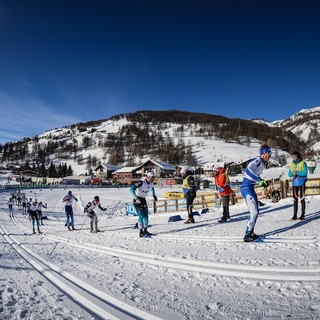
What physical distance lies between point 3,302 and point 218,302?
2.67m

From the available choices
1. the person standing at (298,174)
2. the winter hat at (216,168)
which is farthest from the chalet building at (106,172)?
the person standing at (298,174)

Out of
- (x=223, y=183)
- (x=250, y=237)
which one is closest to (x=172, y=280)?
(x=250, y=237)

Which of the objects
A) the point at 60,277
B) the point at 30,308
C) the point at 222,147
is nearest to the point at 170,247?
the point at 60,277

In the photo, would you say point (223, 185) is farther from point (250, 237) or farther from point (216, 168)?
point (250, 237)

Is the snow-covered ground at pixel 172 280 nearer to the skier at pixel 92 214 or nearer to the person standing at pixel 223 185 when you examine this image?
the person standing at pixel 223 185

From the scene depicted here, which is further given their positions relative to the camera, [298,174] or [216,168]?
[216,168]

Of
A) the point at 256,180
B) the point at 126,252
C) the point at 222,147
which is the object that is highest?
the point at 222,147

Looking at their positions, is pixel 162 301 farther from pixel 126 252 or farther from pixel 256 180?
pixel 256 180

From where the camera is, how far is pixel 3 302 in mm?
3527

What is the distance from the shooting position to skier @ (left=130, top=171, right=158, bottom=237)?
8.36m

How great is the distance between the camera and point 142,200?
8.52 m

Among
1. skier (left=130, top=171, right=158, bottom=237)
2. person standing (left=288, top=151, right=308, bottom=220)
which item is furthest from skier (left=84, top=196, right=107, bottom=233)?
person standing (left=288, top=151, right=308, bottom=220)

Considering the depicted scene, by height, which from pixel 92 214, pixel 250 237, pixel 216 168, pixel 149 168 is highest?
pixel 149 168

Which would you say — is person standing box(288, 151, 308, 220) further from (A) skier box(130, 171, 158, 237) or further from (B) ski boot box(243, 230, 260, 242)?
(A) skier box(130, 171, 158, 237)
